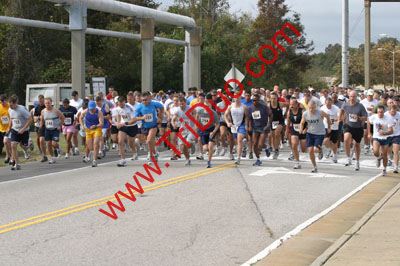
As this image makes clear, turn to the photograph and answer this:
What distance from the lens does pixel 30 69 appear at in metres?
42.1

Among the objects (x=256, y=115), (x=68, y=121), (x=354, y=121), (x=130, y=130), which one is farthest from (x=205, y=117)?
(x=68, y=121)

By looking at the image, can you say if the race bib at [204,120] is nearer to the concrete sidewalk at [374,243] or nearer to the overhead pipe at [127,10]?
the concrete sidewalk at [374,243]

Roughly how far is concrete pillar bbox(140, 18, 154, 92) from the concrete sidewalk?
21449mm

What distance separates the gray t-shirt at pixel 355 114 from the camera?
16906 millimetres

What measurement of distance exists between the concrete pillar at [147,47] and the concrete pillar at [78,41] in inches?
218

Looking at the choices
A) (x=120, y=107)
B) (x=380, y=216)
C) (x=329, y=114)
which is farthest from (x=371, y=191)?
(x=120, y=107)

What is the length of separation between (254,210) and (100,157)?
10300 millimetres

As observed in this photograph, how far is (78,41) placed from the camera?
25469 mm

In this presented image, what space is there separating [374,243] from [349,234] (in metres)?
0.62

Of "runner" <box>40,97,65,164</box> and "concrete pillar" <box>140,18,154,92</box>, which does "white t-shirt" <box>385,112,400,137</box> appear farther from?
"concrete pillar" <box>140,18,154,92</box>

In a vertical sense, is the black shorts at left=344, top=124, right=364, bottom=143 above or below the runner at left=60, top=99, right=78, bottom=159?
below

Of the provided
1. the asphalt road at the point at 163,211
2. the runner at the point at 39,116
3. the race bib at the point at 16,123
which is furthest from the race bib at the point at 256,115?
the race bib at the point at 16,123

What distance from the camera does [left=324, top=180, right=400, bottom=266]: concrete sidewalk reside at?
7316 mm

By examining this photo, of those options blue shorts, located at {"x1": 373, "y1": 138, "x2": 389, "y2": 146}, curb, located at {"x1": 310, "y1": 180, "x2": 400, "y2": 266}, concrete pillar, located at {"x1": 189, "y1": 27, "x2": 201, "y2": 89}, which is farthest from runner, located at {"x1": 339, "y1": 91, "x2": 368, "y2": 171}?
concrete pillar, located at {"x1": 189, "y1": 27, "x2": 201, "y2": 89}
